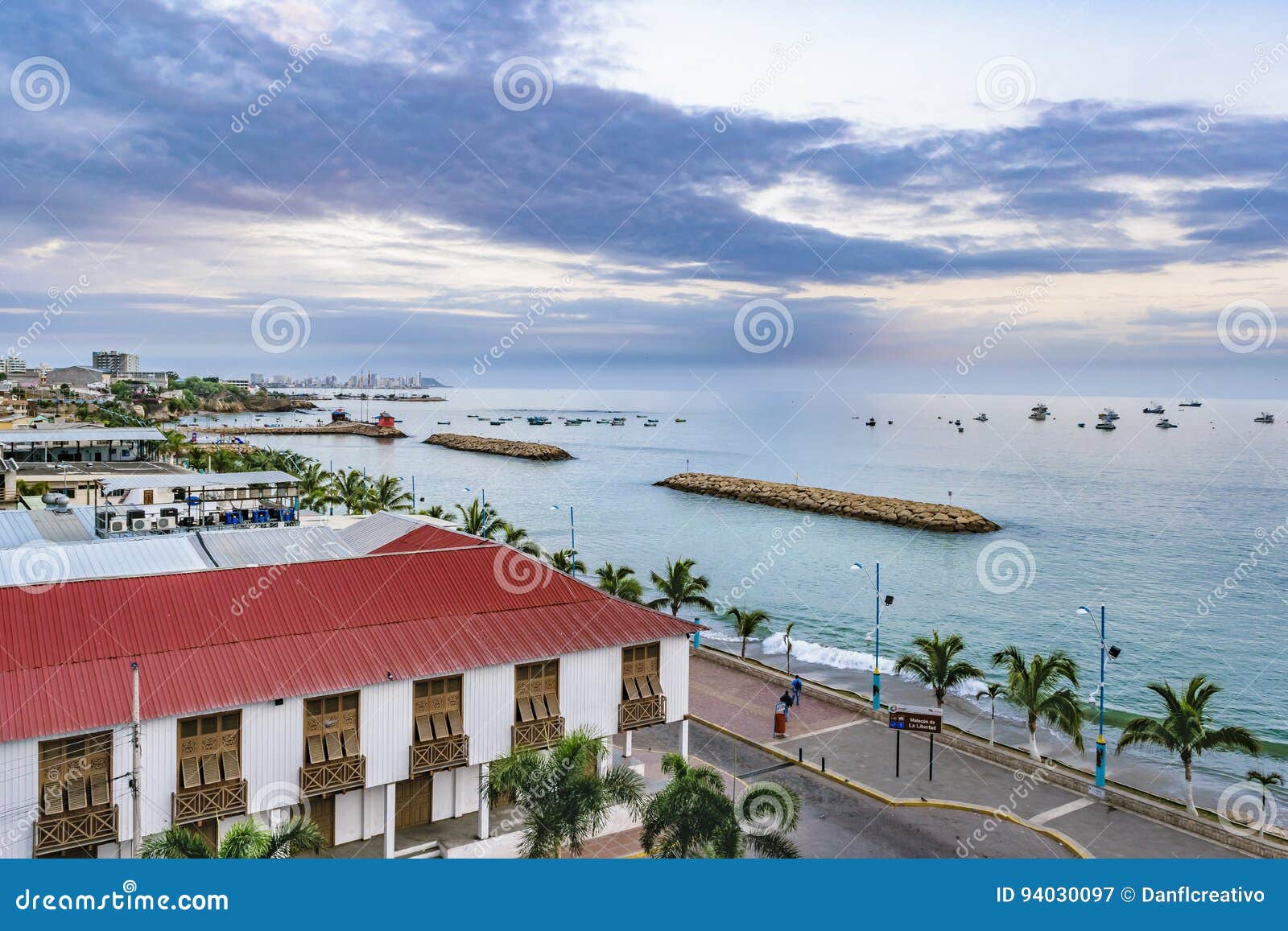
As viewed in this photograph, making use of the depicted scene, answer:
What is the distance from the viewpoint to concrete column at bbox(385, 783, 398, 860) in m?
20.6

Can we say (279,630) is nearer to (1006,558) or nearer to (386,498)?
(386,498)

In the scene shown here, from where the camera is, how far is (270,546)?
2958 cm

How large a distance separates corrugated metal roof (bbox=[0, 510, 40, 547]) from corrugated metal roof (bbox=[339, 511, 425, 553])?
10650mm

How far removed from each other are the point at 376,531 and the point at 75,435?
173 ft

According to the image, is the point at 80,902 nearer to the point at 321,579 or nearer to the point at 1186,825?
the point at 321,579

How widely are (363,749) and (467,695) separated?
9.12ft

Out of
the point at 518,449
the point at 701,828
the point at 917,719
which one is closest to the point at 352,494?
the point at 917,719

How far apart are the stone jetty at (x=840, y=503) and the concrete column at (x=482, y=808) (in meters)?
78.8

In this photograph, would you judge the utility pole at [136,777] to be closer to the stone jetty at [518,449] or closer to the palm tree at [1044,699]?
the palm tree at [1044,699]

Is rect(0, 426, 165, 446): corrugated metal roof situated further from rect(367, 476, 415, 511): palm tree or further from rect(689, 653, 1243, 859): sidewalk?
rect(689, 653, 1243, 859): sidewalk

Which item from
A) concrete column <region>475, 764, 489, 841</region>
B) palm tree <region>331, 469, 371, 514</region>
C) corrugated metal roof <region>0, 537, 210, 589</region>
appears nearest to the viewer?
concrete column <region>475, 764, 489, 841</region>

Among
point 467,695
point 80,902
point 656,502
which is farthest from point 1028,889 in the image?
point 656,502

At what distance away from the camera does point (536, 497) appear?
120250 millimetres

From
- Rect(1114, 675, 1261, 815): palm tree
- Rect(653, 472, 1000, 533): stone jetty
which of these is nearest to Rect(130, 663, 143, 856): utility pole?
Rect(1114, 675, 1261, 815): palm tree
